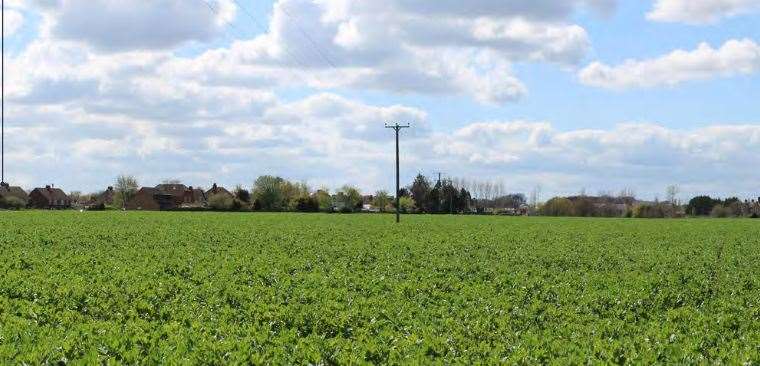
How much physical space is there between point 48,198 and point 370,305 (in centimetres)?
18691

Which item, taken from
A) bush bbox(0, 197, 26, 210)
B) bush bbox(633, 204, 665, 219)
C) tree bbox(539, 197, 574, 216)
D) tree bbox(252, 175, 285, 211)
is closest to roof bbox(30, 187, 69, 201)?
bush bbox(0, 197, 26, 210)

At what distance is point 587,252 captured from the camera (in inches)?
1396

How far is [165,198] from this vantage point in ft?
581

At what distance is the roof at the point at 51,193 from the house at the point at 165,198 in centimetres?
2247

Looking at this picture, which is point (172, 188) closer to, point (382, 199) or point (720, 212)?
point (382, 199)

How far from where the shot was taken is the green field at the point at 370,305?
41.5 ft

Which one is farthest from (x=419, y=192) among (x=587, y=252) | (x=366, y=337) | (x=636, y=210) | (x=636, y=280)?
(x=366, y=337)

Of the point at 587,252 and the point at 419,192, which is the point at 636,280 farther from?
the point at 419,192

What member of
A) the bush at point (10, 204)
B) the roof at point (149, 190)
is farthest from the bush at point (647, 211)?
the bush at point (10, 204)

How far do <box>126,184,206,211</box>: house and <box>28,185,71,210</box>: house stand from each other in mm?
21742

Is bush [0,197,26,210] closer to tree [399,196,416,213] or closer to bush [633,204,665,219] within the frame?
tree [399,196,416,213]

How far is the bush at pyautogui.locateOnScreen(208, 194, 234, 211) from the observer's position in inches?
5399

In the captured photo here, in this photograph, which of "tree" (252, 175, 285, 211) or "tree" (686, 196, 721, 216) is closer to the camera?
"tree" (252, 175, 285, 211)

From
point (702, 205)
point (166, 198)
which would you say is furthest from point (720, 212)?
point (166, 198)
